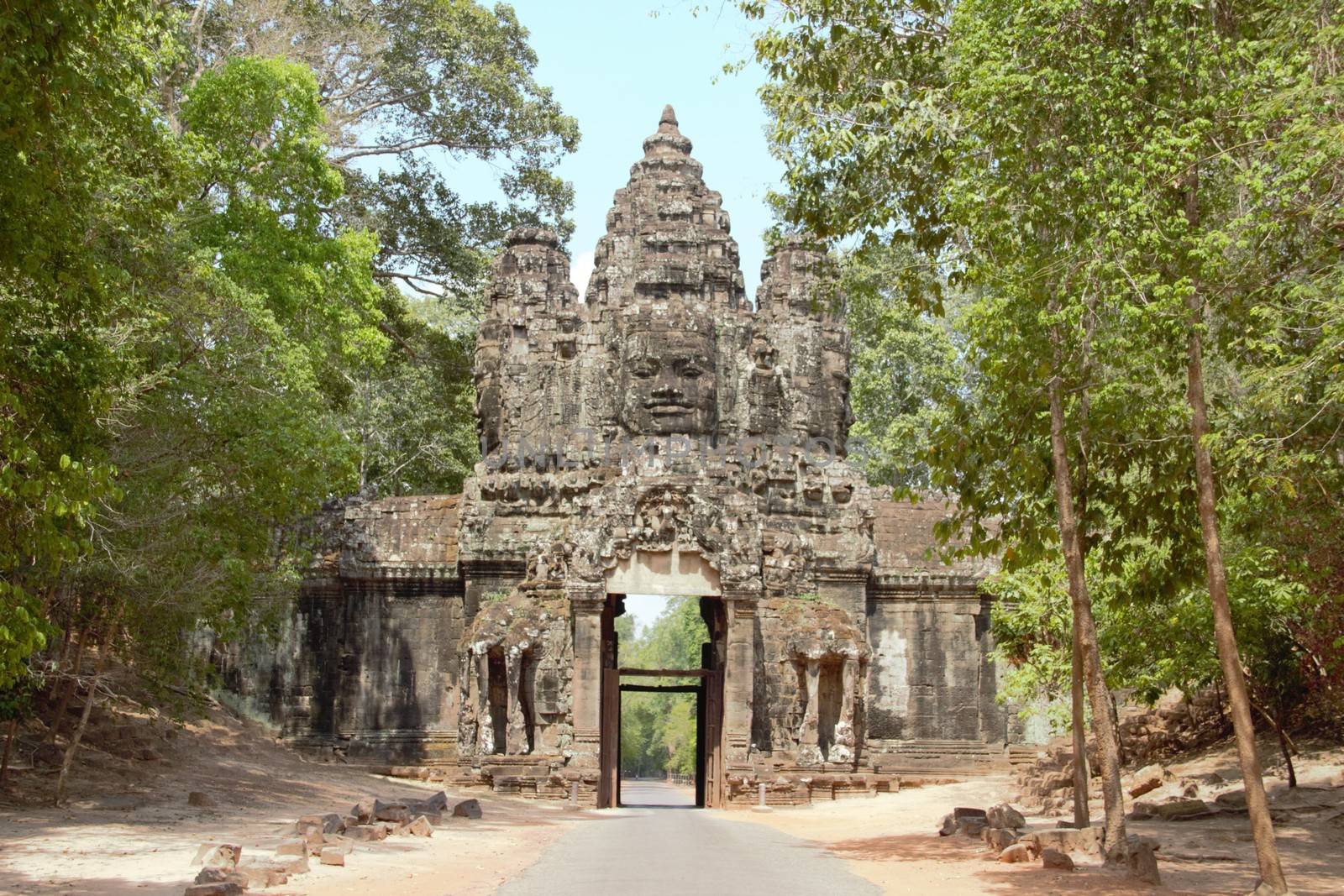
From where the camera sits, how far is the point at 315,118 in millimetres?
22250

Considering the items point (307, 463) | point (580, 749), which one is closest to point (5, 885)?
point (307, 463)

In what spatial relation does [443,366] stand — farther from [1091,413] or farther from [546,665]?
[1091,413]

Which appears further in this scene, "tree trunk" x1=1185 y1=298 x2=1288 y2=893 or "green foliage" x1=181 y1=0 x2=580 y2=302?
"green foliage" x1=181 y1=0 x2=580 y2=302

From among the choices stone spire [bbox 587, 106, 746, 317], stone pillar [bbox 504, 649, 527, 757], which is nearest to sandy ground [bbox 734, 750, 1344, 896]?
stone pillar [bbox 504, 649, 527, 757]

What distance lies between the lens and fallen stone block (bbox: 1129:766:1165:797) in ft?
58.9

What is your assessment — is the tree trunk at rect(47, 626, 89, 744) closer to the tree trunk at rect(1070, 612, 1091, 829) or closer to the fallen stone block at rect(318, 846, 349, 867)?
the fallen stone block at rect(318, 846, 349, 867)

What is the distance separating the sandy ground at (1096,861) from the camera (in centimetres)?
1101

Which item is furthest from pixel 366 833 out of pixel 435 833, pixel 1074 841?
pixel 1074 841

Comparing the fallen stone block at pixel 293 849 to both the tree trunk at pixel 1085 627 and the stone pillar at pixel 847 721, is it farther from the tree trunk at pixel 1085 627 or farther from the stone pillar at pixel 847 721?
the stone pillar at pixel 847 721

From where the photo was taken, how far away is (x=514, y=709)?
68.2ft

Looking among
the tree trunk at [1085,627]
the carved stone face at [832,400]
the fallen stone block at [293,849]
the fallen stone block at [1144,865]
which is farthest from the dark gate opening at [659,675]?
the fallen stone block at [1144,865]

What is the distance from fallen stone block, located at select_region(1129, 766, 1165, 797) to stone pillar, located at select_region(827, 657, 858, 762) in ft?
14.1

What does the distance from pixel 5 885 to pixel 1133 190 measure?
938cm

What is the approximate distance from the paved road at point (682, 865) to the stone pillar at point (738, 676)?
3.93 metres
